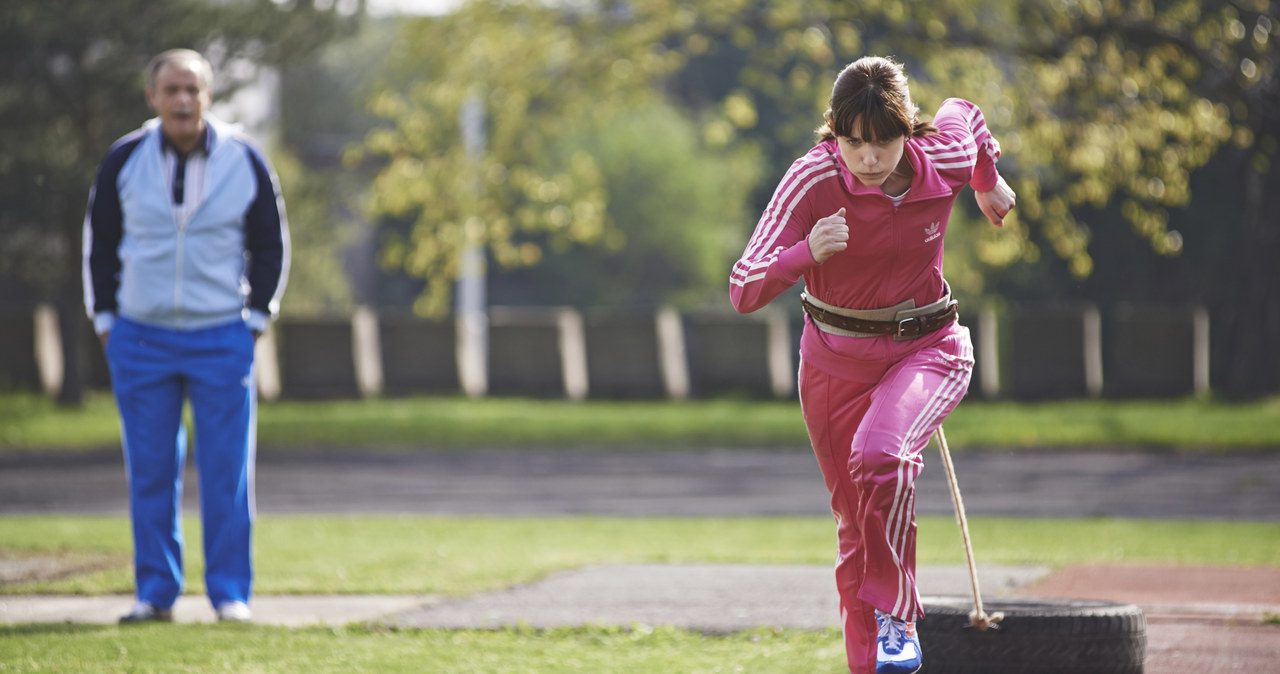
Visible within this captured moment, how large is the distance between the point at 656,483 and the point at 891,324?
9.08 m

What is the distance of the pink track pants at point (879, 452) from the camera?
4.05 metres

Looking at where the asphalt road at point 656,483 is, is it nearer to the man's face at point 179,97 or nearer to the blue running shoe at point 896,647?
the man's face at point 179,97

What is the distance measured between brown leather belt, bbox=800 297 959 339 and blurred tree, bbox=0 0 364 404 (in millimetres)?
17545

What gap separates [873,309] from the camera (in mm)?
4188

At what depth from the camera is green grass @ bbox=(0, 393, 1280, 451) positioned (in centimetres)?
1636

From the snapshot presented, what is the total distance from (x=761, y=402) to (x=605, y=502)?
10.2 m

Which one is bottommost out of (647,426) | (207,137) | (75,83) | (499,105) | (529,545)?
(647,426)

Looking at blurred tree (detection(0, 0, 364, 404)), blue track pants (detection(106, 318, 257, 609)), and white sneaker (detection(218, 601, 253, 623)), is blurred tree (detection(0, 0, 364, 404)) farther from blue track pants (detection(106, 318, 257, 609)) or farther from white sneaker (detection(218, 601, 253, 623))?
white sneaker (detection(218, 601, 253, 623))

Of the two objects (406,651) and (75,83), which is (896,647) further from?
(75,83)

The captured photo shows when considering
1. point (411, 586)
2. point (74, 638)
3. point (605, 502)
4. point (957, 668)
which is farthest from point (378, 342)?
point (957, 668)

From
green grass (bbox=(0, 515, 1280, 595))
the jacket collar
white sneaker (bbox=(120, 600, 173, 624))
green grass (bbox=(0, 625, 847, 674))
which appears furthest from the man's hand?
white sneaker (bbox=(120, 600, 173, 624))

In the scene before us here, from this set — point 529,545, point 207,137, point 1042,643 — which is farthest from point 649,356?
point 1042,643

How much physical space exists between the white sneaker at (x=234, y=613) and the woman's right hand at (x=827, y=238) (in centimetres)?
300

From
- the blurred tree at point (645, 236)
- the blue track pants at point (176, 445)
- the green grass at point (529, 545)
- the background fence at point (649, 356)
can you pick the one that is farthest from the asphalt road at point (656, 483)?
the blurred tree at point (645, 236)
